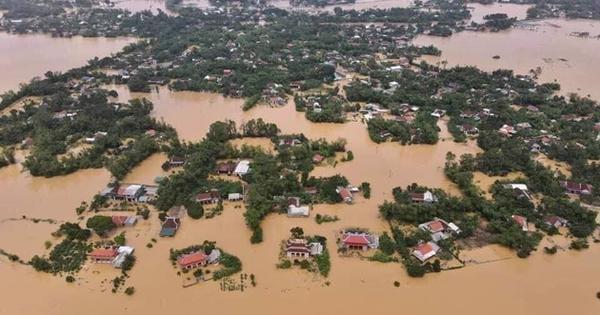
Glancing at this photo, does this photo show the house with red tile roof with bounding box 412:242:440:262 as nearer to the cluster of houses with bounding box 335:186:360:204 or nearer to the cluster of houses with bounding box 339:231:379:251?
the cluster of houses with bounding box 339:231:379:251

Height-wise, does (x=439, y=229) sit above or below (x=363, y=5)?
below

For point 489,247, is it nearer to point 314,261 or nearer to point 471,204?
point 471,204


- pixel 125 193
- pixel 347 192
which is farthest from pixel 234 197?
pixel 347 192

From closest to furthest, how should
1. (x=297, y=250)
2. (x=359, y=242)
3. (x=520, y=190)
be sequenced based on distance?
1. (x=297, y=250)
2. (x=359, y=242)
3. (x=520, y=190)

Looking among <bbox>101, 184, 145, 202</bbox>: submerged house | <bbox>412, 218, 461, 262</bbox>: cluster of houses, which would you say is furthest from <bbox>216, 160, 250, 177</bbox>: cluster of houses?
<bbox>412, 218, 461, 262</bbox>: cluster of houses

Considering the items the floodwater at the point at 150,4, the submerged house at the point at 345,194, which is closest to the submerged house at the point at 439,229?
the submerged house at the point at 345,194

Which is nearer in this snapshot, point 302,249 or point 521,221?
point 302,249

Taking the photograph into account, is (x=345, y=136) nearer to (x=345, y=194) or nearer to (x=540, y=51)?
(x=345, y=194)
